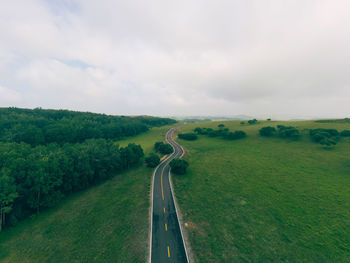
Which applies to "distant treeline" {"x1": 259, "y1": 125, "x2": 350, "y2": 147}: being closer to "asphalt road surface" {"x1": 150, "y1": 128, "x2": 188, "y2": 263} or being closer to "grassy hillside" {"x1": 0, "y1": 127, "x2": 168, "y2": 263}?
"asphalt road surface" {"x1": 150, "y1": 128, "x2": 188, "y2": 263}

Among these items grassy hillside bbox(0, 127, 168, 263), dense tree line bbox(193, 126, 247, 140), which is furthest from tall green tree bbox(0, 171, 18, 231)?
dense tree line bbox(193, 126, 247, 140)

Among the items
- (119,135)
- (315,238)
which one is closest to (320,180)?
(315,238)

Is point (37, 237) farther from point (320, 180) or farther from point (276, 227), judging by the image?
point (320, 180)

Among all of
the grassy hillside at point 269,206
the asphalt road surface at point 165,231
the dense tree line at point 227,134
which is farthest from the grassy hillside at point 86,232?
the dense tree line at point 227,134

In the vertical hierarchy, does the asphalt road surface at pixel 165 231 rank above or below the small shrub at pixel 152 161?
below

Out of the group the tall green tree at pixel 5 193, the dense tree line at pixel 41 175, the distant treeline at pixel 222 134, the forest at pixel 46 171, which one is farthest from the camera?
the distant treeline at pixel 222 134

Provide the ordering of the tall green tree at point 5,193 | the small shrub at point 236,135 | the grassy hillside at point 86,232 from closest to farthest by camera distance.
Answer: the grassy hillside at point 86,232, the tall green tree at point 5,193, the small shrub at point 236,135

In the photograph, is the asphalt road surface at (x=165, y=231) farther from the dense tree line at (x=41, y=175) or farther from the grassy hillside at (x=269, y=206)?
the dense tree line at (x=41, y=175)
